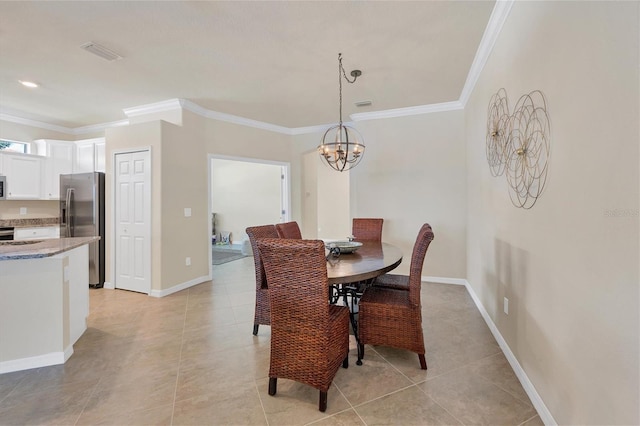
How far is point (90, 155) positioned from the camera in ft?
15.8

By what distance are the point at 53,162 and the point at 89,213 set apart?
1.48 m

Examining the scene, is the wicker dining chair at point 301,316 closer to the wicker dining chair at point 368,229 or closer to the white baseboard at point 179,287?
the wicker dining chair at point 368,229

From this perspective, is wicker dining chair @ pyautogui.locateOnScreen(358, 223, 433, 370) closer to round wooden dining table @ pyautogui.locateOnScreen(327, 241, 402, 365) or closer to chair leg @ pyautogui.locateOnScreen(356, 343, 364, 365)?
chair leg @ pyautogui.locateOnScreen(356, 343, 364, 365)

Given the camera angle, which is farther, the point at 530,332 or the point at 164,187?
the point at 164,187

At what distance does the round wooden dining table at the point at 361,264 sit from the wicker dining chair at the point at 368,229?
87cm

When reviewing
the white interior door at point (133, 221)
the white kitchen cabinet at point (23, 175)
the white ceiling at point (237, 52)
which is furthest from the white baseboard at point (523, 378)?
the white kitchen cabinet at point (23, 175)

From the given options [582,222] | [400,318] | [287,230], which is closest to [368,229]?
[287,230]

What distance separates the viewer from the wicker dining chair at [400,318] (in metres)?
2.12

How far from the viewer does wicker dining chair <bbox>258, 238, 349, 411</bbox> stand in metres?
1.67

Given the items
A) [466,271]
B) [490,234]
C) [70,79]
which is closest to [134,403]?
[490,234]

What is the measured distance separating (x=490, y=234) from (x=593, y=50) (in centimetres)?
191

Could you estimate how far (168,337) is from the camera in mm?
2719

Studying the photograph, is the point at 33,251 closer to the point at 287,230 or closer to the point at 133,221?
the point at 133,221

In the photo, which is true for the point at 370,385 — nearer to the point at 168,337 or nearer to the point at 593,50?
the point at 168,337
